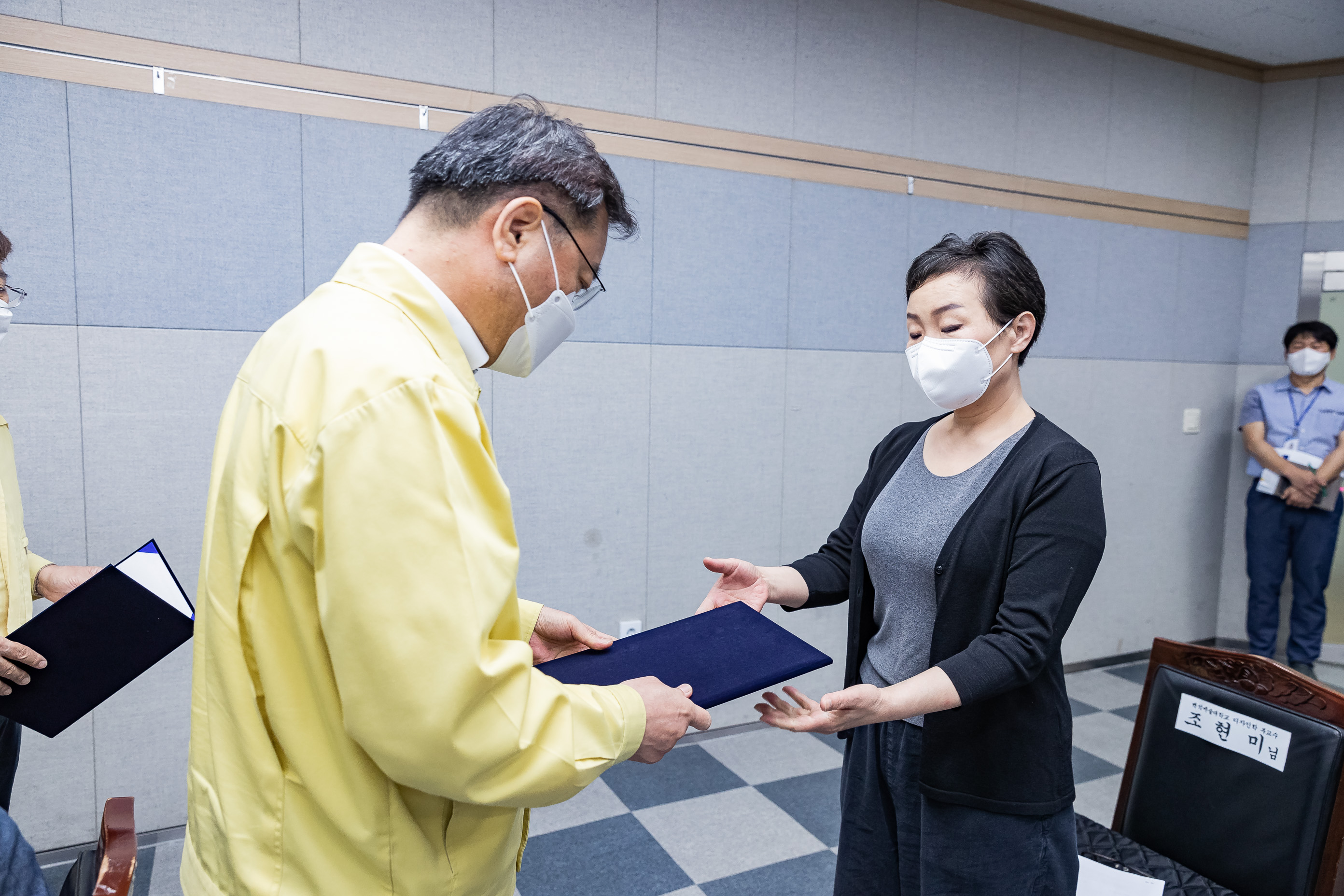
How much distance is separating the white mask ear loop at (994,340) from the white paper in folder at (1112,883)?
0.86 meters

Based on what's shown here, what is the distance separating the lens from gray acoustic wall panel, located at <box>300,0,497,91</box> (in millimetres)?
2578

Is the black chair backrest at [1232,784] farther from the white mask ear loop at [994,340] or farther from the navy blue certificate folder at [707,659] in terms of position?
the navy blue certificate folder at [707,659]

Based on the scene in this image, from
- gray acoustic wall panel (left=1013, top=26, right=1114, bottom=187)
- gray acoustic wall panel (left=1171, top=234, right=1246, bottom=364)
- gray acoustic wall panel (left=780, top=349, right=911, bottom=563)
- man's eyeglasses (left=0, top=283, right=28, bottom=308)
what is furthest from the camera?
gray acoustic wall panel (left=1171, top=234, right=1246, bottom=364)

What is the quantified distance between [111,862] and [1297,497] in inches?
185

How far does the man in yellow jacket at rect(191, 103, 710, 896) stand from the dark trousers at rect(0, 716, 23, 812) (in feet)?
3.23

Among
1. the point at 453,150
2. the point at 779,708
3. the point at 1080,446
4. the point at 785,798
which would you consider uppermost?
the point at 453,150

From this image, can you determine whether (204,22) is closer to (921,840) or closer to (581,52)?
(581,52)

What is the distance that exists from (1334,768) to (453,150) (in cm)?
165

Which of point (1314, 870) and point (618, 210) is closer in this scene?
point (618, 210)

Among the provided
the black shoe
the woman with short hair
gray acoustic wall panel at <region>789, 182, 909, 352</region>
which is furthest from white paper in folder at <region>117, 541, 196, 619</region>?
the black shoe

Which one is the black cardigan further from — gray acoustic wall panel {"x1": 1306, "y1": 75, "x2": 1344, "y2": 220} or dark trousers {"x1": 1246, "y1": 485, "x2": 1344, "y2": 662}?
gray acoustic wall panel {"x1": 1306, "y1": 75, "x2": 1344, "y2": 220}

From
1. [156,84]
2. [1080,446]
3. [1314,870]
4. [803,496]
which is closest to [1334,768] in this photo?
[1314,870]

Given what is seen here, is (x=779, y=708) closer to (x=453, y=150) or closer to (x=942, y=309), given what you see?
(x=942, y=309)

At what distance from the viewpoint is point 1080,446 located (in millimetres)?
1354
